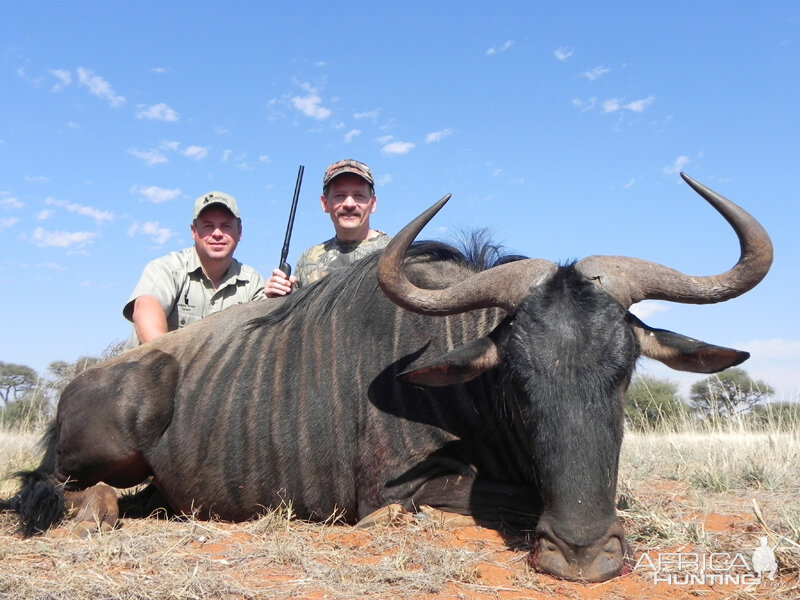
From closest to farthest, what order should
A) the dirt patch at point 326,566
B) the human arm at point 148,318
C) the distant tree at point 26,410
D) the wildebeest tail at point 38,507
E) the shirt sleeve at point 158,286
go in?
the dirt patch at point 326,566, the wildebeest tail at point 38,507, the human arm at point 148,318, the shirt sleeve at point 158,286, the distant tree at point 26,410

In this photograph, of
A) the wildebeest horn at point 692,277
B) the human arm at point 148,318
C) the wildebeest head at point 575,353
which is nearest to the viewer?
the wildebeest head at point 575,353

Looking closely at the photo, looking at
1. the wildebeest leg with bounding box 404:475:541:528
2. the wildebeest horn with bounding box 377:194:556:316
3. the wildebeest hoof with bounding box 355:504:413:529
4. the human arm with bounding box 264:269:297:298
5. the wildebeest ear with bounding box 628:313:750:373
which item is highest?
the human arm with bounding box 264:269:297:298

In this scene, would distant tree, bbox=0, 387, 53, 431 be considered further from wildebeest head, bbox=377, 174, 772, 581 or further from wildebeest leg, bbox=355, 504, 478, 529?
wildebeest head, bbox=377, 174, 772, 581

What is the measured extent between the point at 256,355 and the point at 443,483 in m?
1.83

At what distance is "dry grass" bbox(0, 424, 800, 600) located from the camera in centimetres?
298

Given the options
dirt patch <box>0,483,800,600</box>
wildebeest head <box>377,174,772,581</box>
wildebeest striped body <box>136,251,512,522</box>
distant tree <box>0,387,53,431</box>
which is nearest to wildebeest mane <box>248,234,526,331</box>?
wildebeest striped body <box>136,251,512,522</box>

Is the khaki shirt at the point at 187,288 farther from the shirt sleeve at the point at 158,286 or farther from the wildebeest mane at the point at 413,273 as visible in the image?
the wildebeest mane at the point at 413,273

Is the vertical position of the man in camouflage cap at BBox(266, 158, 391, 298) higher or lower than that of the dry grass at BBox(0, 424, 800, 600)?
higher

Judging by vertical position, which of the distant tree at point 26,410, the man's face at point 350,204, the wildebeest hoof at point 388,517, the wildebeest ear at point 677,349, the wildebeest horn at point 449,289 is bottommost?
the wildebeest hoof at point 388,517

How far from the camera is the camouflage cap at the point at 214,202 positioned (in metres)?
7.24

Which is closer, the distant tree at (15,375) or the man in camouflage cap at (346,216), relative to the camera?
the man in camouflage cap at (346,216)

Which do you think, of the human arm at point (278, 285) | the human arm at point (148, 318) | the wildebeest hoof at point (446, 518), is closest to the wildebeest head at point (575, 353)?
the wildebeest hoof at point (446, 518)

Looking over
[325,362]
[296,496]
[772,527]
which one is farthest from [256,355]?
[772,527]

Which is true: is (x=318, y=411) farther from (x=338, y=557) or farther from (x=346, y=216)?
(x=346, y=216)
